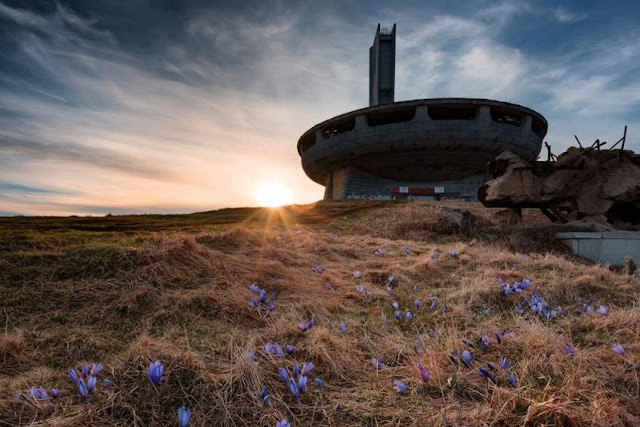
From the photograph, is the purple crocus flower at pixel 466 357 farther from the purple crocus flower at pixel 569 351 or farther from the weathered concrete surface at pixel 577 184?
the weathered concrete surface at pixel 577 184

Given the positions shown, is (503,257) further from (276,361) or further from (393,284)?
(276,361)

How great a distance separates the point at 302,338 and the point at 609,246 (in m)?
9.55

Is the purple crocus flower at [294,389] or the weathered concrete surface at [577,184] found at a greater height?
the weathered concrete surface at [577,184]

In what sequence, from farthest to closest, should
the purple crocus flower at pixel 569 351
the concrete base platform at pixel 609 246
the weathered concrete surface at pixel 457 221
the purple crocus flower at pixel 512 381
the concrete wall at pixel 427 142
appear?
the concrete wall at pixel 427 142
the weathered concrete surface at pixel 457 221
the concrete base platform at pixel 609 246
the purple crocus flower at pixel 569 351
the purple crocus flower at pixel 512 381

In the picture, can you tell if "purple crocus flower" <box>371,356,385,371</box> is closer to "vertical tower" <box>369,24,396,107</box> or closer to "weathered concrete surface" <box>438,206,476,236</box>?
"weathered concrete surface" <box>438,206,476,236</box>

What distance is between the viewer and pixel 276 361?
2.40 meters

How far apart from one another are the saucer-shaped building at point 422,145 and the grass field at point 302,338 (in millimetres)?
25280

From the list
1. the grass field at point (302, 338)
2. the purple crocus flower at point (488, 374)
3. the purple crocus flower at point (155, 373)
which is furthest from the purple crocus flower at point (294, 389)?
the purple crocus flower at point (488, 374)

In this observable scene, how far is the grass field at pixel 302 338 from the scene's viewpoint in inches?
74.6

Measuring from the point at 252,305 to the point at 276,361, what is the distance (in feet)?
4.62

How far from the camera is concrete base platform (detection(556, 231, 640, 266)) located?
8562mm

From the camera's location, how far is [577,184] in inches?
414

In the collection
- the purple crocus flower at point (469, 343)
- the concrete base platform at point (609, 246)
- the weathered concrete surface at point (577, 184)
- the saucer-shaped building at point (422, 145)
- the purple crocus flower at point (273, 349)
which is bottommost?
the purple crocus flower at point (273, 349)

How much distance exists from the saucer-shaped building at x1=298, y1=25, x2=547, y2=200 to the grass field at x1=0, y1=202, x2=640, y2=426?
25280mm
